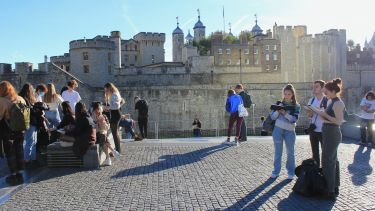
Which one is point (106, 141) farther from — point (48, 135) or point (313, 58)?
point (313, 58)

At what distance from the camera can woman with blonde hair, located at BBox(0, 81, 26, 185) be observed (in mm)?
8766

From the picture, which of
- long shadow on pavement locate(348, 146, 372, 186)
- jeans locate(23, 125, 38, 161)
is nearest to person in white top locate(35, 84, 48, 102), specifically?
jeans locate(23, 125, 38, 161)

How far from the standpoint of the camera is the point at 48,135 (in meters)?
11.1

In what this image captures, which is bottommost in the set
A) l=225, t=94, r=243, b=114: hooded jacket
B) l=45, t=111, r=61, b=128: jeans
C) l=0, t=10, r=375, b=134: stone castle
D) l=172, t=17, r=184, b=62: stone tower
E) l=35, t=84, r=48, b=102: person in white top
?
l=45, t=111, r=61, b=128: jeans

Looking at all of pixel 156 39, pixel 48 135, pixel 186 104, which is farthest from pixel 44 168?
pixel 156 39

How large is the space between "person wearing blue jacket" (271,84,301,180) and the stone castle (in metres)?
21.2

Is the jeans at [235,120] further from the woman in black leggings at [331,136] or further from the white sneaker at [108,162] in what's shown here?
the woman in black leggings at [331,136]

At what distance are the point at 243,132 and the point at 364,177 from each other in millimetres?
5466

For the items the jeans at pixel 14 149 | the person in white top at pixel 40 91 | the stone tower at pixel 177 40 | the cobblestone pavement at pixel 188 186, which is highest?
the stone tower at pixel 177 40

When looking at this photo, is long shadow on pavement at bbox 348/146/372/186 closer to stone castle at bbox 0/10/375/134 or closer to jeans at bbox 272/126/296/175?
jeans at bbox 272/126/296/175

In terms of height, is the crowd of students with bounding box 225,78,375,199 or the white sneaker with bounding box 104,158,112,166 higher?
the crowd of students with bounding box 225,78,375,199

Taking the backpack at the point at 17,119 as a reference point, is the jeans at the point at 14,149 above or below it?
below

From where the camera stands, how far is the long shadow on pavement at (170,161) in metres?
9.50

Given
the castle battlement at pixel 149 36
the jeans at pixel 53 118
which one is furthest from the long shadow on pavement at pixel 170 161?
the castle battlement at pixel 149 36
